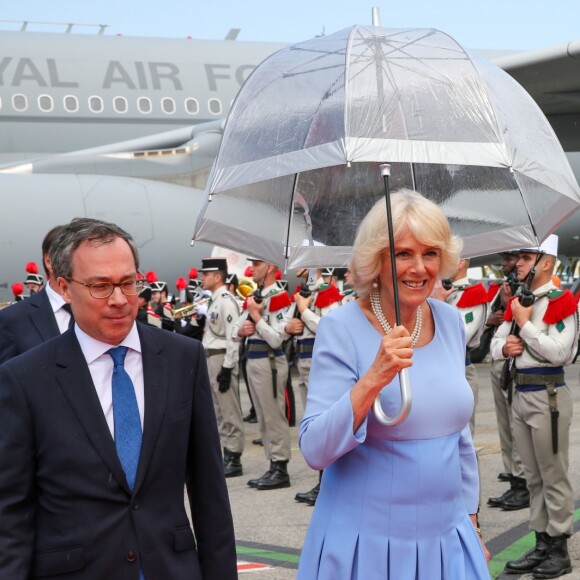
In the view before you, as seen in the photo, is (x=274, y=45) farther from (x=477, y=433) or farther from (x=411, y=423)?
(x=411, y=423)

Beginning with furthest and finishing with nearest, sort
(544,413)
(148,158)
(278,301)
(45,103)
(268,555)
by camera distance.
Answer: (45,103)
(148,158)
(278,301)
(268,555)
(544,413)

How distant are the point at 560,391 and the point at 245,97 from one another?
104 inches

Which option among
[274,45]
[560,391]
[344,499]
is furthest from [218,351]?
[274,45]

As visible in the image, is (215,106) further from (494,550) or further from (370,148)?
(370,148)

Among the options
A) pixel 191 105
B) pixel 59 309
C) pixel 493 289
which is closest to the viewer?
pixel 59 309

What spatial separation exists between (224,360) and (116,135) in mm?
10239

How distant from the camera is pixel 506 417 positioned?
773 cm

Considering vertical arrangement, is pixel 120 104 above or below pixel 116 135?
above

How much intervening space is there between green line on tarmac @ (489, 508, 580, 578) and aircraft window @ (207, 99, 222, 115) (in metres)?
14.3

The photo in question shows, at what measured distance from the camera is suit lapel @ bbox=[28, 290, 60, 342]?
4.25m

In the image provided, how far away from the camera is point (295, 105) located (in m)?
4.07

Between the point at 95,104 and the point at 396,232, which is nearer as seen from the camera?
the point at 396,232

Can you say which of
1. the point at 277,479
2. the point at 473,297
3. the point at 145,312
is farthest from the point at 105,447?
the point at 145,312

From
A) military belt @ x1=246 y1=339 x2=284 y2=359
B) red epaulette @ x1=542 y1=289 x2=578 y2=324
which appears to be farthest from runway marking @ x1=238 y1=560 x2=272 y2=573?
military belt @ x1=246 y1=339 x2=284 y2=359
